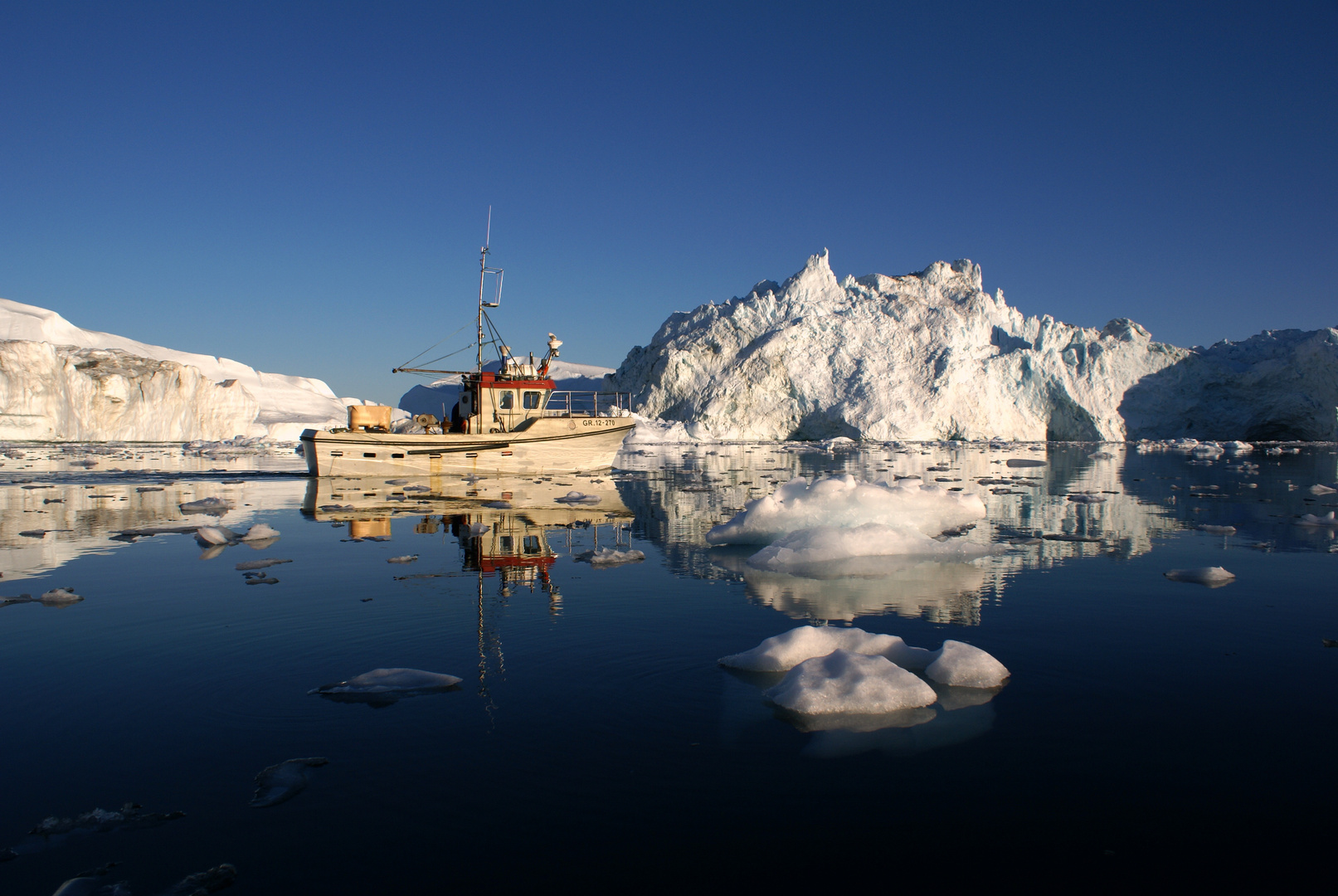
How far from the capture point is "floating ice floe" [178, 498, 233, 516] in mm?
11453

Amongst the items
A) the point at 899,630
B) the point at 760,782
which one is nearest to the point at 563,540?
the point at 899,630

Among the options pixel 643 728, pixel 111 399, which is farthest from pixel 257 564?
pixel 111 399

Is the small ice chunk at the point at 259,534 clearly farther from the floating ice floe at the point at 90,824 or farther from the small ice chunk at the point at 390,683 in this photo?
the floating ice floe at the point at 90,824

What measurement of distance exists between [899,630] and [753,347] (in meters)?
48.0

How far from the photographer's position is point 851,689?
11.6 ft

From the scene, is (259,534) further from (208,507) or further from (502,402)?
(502,402)

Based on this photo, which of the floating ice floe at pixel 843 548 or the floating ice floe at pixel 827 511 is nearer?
the floating ice floe at pixel 843 548

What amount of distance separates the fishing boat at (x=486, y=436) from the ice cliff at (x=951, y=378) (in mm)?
30475

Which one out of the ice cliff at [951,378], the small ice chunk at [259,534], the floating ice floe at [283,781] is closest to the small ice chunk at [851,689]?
the floating ice floe at [283,781]

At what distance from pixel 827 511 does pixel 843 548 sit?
1.26 metres

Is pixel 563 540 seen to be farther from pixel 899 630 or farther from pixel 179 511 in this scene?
pixel 179 511

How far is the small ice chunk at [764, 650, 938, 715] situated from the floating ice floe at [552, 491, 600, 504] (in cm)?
919

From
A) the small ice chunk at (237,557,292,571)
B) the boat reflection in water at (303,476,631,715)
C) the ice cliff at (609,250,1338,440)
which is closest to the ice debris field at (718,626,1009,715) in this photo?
the boat reflection in water at (303,476,631,715)

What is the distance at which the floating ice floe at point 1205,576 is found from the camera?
6.29 meters
